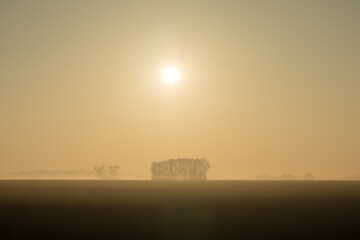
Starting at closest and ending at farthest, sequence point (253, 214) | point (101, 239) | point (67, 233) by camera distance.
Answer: point (101, 239) < point (67, 233) < point (253, 214)

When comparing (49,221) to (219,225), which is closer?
(219,225)

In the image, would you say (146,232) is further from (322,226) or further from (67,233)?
(322,226)

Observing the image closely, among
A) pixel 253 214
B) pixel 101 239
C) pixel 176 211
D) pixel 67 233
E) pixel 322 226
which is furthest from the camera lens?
pixel 176 211

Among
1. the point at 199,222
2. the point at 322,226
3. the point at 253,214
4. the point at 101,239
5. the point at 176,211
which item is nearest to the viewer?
the point at 101,239

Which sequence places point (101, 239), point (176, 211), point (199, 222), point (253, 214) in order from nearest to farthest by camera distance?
point (101, 239), point (199, 222), point (253, 214), point (176, 211)

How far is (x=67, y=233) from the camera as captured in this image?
34.7 m

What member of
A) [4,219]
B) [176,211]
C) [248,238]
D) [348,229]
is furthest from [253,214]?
[4,219]

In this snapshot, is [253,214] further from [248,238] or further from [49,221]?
[49,221]

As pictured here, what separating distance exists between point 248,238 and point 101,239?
10.2 m

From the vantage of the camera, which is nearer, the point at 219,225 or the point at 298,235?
the point at 298,235

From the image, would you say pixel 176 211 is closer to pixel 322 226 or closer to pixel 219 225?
pixel 219 225

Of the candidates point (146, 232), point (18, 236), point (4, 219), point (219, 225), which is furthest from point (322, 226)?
point (4, 219)

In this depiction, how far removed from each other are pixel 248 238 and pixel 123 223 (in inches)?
504

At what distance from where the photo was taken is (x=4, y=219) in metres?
43.2
